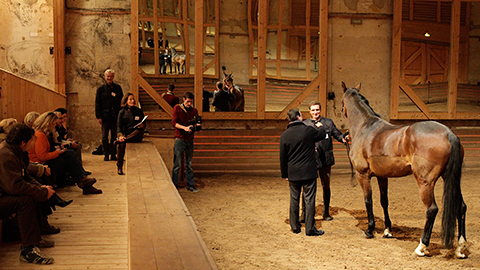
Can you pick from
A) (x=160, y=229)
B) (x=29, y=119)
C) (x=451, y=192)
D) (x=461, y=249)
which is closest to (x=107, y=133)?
(x=29, y=119)

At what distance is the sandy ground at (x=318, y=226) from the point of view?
4.08 metres

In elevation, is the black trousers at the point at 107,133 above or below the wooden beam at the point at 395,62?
below

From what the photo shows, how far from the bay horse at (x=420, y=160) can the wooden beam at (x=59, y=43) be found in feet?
21.8

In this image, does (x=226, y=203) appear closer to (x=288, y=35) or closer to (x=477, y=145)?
(x=477, y=145)

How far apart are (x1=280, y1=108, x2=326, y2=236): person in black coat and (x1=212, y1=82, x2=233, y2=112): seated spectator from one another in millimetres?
4734

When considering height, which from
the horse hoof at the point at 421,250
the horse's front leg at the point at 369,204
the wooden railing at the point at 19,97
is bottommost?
the horse hoof at the point at 421,250

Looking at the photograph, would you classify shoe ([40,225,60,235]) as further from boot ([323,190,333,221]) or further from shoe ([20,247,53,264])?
boot ([323,190,333,221])

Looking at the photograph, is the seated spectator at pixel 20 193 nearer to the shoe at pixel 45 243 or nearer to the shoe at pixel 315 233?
the shoe at pixel 45 243

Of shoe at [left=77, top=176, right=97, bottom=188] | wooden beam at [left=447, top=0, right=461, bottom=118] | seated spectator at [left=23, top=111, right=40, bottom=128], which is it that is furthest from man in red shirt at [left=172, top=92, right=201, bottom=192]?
wooden beam at [left=447, top=0, right=461, bottom=118]

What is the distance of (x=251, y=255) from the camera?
4297 mm

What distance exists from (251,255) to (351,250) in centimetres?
100

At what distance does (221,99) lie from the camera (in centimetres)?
964

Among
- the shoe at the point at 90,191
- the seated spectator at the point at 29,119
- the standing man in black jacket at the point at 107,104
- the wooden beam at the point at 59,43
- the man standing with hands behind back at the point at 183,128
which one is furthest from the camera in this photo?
the wooden beam at the point at 59,43

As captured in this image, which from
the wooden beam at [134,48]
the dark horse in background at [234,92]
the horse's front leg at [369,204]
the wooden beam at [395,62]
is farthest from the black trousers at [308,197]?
the wooden beam at [395,62]
